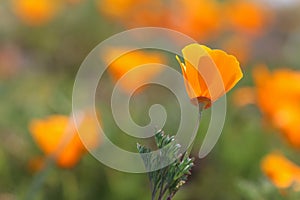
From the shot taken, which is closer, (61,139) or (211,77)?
(211,77)

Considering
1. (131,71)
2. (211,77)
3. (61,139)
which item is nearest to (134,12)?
(131,71)

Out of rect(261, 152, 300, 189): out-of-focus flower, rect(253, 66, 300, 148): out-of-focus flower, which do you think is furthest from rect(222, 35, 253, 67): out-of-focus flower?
rect(261, 152, 300, 189): out-of-focus flower

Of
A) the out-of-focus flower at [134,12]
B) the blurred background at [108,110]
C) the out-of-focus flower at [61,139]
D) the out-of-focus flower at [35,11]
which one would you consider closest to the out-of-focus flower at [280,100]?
the blurred background at [108,110]

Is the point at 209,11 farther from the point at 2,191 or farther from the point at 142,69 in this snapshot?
the point at 2,191

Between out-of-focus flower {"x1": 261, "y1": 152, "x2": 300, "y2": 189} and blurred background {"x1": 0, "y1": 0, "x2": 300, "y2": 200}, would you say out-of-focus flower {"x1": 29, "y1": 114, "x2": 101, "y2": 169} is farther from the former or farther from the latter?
out-of-focus flower {"x1": 261, "y1": 152, "x2": 300, "y2": 189}

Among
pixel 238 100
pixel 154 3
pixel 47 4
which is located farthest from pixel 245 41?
pixel 238 100

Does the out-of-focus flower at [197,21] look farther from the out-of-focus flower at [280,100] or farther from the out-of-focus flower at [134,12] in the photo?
the out-of-focus flower at [280,100]

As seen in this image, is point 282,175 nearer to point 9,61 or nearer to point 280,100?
point 280,100
